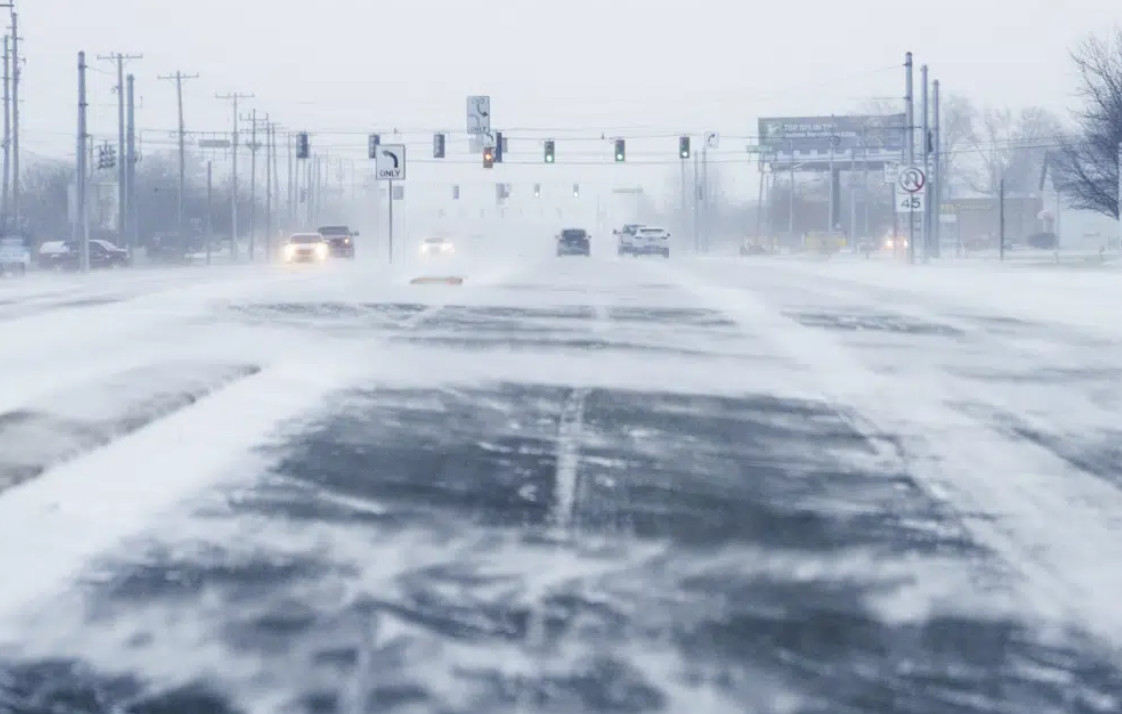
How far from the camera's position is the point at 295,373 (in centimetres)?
1658

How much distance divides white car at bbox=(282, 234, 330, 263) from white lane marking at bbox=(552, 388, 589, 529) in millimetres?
59674

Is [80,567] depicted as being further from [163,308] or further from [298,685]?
[163,308]

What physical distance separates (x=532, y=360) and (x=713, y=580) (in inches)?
417

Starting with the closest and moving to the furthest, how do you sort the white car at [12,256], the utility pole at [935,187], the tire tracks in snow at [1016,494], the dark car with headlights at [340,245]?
the tire tracks in snow at [1016,494]
the white car at [12,256]
the utility pole at [935,187]
the dark car with headlights at [340,245]

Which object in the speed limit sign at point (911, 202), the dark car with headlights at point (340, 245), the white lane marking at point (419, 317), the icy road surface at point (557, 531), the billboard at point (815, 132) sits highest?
the billboard at point (815, 132)

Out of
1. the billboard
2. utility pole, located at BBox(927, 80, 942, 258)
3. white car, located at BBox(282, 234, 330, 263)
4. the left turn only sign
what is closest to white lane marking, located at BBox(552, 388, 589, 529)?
the left turn only sign

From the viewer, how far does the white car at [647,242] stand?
87.4m

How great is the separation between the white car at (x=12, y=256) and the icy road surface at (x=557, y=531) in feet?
153

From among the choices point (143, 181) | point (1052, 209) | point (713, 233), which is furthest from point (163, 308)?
point (713, 233)

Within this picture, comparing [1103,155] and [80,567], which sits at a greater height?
[1103,155]

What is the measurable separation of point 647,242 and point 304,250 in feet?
65.8

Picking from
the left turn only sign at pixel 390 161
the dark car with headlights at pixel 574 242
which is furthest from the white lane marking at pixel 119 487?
the dark car with headlights at pixel 574 242

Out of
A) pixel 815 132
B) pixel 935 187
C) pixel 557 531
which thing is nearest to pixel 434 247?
pixel 935 187

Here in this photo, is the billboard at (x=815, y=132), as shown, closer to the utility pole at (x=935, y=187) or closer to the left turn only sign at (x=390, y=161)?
the utility pole at (x=935, y=187)
